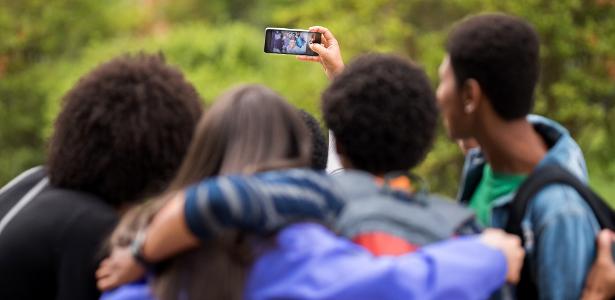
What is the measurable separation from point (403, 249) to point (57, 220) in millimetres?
947

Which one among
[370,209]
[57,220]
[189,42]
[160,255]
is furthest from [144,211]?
[189,42]

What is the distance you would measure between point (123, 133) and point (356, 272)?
32.9 inches

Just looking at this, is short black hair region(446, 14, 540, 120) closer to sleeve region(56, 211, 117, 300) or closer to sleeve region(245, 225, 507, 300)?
sleeve region(245, 225, 507, 300)

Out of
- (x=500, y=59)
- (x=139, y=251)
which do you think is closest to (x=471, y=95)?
(x=500, y=59)


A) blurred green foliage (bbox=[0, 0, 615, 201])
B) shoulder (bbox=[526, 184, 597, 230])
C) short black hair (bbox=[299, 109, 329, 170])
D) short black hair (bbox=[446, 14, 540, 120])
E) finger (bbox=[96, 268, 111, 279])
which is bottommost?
blurred green foliage (bbox=[0, 0, 615, 201])

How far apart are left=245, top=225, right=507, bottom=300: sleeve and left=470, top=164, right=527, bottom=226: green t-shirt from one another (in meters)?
0.53

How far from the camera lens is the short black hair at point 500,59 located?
9.18 feet

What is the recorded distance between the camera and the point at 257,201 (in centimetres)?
227

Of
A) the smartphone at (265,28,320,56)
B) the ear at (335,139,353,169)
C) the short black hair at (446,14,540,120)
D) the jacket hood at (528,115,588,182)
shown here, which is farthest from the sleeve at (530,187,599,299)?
the smartphone at (265,28,320,56)

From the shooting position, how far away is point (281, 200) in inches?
90.7

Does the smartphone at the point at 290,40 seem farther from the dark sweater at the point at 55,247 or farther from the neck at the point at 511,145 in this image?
the dark sweater at the point at 55,247

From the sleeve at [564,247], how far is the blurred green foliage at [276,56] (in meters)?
3.29

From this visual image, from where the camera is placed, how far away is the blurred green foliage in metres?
13.7

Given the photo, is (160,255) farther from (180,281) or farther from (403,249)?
(403,249)
